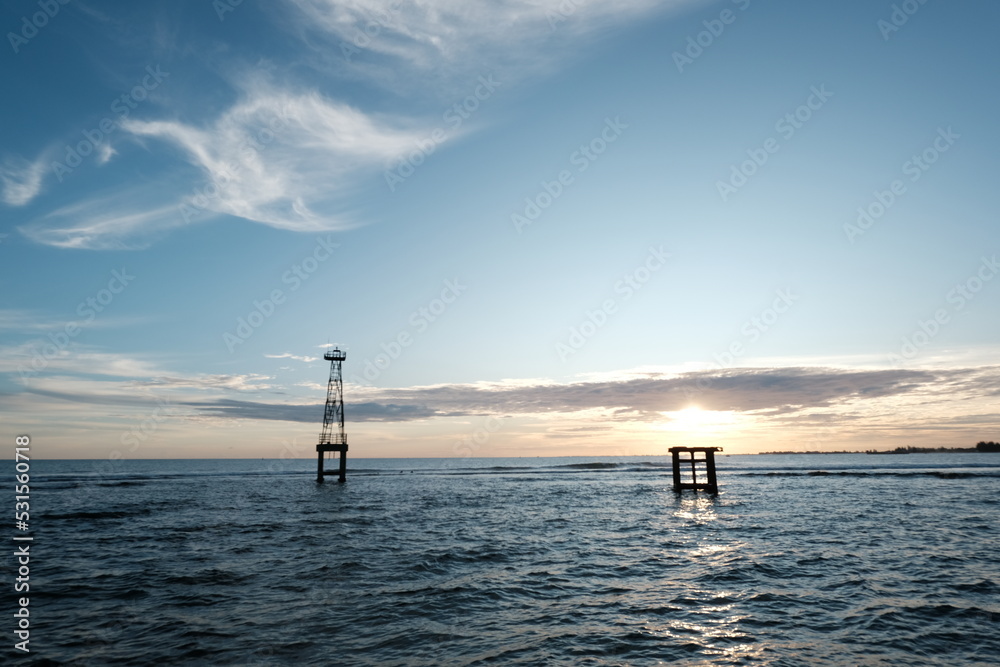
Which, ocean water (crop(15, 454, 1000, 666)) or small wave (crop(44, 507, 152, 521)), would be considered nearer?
ocean water (crop(15, 454, 1000, 666))

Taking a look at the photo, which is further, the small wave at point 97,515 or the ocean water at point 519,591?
the small wave at point 97,515

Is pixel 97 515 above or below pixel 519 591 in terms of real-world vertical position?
below

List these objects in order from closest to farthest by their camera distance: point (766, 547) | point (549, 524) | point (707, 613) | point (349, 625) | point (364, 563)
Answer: point (349, 625)
point (707, 613)
point (364, 563)
point (766, 547)
point (549, 524)

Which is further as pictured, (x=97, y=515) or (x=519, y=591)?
(x=97, y=515)

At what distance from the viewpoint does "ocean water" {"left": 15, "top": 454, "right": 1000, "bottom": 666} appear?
11273 millimetres

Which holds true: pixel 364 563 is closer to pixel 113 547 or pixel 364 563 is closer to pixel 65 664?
pixel 65 664

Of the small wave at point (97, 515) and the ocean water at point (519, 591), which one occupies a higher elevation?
the ocean water at point (519, 591)

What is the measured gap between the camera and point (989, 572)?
58.3 ft

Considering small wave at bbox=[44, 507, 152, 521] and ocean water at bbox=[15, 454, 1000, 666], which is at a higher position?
ocean water at bbox=[15, 454, 1000, 666]

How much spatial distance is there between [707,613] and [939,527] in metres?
23.0

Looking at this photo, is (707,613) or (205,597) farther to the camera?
(205,597)

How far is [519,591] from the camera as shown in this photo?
16.3m

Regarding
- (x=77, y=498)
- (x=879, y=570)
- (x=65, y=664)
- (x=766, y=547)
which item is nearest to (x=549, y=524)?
(x=766, y=547)

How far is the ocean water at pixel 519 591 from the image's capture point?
1127 centimetres
